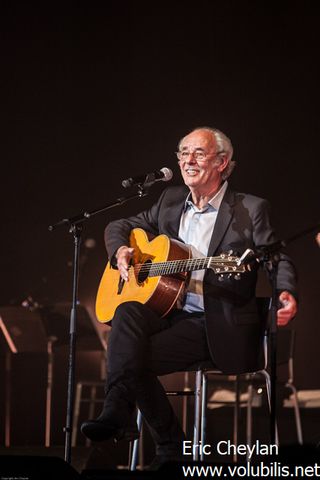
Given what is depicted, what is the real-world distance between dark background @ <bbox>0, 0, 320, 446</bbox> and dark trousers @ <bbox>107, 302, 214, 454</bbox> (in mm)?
2966

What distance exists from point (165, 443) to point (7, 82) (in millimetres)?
3957

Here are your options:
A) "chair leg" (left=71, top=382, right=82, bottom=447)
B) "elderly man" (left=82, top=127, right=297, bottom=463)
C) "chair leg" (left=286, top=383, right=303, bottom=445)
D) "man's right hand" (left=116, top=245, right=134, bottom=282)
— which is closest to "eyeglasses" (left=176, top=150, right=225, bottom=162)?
"elderly man" (left=82, top=127, right=297, bottom=463)

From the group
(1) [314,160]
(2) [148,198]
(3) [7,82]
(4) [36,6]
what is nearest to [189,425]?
(2) [148,198]

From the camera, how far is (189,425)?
6078mm

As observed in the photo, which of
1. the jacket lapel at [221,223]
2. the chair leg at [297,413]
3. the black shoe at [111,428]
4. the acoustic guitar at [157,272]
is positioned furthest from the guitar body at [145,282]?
the chair leg at [297,413]

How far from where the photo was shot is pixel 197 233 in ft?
12.3

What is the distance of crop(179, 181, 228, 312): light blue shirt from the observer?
360cm

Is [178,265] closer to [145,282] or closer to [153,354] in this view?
[145,282]

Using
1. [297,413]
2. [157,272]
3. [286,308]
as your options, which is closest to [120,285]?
[157,272]

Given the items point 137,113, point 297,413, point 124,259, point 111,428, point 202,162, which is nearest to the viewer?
point 111,428

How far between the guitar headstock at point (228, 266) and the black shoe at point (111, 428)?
0.72 m

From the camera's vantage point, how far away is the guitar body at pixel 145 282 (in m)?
3.50

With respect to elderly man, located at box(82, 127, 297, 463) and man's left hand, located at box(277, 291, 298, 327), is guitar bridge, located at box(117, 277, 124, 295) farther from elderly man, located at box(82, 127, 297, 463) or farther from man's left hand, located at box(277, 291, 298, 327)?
man's left hand, located at box(277, 291, 298, 327)

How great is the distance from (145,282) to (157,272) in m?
0.11
